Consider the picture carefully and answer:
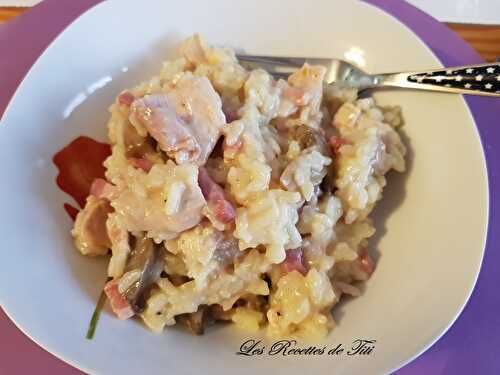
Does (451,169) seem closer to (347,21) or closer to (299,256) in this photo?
(299,256)

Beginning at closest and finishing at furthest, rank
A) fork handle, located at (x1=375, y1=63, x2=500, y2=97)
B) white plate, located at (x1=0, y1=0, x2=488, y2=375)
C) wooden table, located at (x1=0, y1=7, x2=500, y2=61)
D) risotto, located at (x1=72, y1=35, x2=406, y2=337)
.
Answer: white plate, located at (x1=0, y1=0, x2=488, y2=375) → risotto, located at (x1=72, y1=35, x2=406, y2=337) → fork handle, located at (x1=375, y1=63, x2=500, y2=97) → wooden table, located at (x1=0, y1=7, x2=500, y2=61)

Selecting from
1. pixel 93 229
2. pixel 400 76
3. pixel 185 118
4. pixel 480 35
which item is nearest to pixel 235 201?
pixel 185 118

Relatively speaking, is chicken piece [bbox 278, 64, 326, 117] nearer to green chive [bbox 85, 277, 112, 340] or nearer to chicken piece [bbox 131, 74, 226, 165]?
chicken piece [bbox 131, 74, 226, 165]

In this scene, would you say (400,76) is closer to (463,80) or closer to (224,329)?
(463,80)

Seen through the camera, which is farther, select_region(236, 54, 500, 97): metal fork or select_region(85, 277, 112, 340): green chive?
select_region(236, 54, 500, 97): metal fork

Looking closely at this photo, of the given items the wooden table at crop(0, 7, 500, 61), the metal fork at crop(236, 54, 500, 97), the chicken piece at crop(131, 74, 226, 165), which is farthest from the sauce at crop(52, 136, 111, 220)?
the wooden table at crop(0, 7, 500, 61)

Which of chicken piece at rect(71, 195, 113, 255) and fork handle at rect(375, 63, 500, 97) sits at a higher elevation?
fork handle at rect(375, 63, 500, 97)
